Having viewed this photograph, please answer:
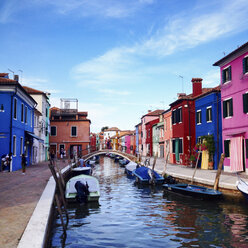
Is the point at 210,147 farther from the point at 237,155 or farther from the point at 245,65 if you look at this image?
the point at 245,65

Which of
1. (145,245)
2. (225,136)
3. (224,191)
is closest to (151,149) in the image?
(225,136)

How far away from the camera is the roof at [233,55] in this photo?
1924 cm

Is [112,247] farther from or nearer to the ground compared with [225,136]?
nearer to the ground

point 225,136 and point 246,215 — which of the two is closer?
point 246,215

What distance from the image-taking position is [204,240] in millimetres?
9023

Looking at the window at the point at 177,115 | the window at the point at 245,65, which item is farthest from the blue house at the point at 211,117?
the window at the point at 245,65

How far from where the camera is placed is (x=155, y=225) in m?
10.9

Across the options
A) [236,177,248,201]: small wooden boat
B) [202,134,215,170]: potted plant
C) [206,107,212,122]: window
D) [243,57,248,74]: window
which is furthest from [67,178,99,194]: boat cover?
[206,107,212,122]: window

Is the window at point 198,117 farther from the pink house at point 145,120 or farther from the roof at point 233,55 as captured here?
the pink house at point 145,120

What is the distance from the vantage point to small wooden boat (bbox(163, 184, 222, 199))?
14594 millimetres

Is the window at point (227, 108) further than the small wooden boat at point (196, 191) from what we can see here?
Yes

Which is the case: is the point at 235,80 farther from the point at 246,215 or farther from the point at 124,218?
the point at 124,218

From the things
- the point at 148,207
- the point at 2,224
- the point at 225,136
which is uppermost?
the point at 225,136

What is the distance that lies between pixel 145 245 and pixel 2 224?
411 centimetres
